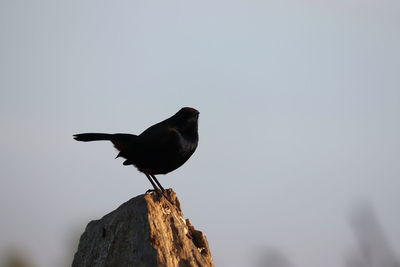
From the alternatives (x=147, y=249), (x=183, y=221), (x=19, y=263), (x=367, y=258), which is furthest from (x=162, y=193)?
(x=19, y=263)

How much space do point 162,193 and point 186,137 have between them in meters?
1.63

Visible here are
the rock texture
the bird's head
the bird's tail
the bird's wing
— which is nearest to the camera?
the rock texture

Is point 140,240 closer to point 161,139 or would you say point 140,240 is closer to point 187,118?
point 161,139

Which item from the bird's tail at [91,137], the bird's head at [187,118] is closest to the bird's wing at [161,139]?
the bird's head at [187,118]

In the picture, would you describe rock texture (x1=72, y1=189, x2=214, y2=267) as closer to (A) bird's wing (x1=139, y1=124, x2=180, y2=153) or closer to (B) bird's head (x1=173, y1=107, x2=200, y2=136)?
(A) bird's wing (x1=139, y1=124, x2=180, y2=153)

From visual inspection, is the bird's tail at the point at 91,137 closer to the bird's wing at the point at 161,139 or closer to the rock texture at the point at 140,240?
the bird's wing at the point at 161,139

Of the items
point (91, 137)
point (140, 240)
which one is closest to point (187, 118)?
point (91, 137)

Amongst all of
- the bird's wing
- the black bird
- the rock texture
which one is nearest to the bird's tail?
the black bird

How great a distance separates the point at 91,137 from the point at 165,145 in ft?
6.59

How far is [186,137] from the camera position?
8.95m

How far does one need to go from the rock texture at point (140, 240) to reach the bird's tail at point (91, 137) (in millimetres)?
3338

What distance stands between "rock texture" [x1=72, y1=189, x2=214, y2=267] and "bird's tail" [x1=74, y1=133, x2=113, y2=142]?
3.34 m

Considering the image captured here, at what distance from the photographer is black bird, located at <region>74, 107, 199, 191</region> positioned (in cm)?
874

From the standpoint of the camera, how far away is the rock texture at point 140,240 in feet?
19.5
